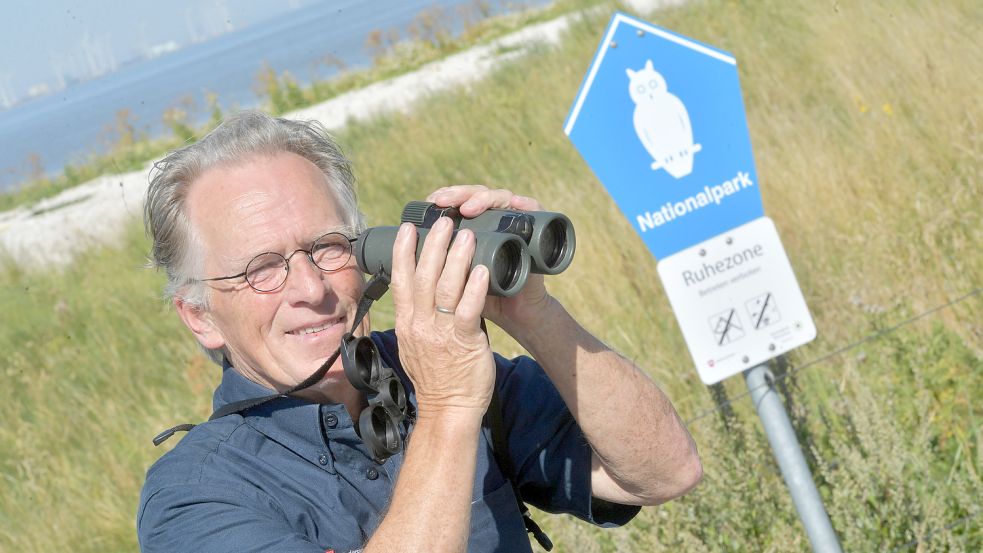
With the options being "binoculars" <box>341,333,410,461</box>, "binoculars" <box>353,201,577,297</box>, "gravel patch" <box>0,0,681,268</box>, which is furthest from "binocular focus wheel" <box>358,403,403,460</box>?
"gravel patch" <box>0,0,681,268</box>

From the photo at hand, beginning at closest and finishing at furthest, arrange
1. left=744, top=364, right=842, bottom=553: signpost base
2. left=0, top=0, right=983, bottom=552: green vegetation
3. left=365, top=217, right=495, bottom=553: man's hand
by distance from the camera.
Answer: left=365, top=217, right=495, bottom=553: man's hand < left=744, top=364, right=842, bottom=553: signpost base < left=0, top=0, right=983, bottom=552: green vegetation

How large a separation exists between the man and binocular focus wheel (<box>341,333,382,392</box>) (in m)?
0.11

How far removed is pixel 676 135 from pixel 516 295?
0.85m

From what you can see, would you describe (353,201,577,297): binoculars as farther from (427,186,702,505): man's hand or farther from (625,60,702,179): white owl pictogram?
(625,60,702,179): white owl pictogram

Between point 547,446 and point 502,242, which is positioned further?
point 547,446

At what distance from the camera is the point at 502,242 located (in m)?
1.33

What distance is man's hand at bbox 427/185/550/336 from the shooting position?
5.04 feet

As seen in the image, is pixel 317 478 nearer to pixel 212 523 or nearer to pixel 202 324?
pixel 212 523

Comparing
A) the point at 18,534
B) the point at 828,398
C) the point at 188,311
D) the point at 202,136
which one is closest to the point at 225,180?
the point at 202,136

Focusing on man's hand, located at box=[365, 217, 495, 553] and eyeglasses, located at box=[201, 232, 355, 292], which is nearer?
man's hand, located at box=[365, 217, 495, 553]

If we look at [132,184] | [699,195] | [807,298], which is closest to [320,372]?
[699,195]

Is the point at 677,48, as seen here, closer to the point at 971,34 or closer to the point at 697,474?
the point at 697,474

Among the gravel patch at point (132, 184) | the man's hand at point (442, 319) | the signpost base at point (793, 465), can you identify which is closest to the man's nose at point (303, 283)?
the man's hand at point (442, 319)

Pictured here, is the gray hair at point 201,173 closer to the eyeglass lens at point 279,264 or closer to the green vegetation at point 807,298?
the eyeglass lens at point 279,264
